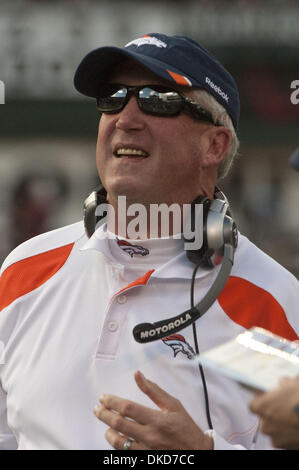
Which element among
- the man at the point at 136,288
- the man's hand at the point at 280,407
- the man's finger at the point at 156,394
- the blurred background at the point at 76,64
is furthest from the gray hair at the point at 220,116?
the blurred background at the point at 76,64

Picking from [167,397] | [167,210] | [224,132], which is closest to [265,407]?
[167,397]

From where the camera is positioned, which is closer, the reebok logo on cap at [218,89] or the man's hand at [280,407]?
A: the man's hand at [280,407]

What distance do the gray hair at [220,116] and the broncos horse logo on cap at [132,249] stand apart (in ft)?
1.34

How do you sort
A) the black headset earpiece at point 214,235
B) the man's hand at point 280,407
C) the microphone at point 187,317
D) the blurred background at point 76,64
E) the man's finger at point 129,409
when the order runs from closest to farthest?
1. the man's hand at point 280,407
2. the man's finger at point 129,409
3. the microphone at point 187,317
4. the black headset earpiece at point 214,235
5. the blurred background at point 76,64

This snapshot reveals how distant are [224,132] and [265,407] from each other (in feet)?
3.59

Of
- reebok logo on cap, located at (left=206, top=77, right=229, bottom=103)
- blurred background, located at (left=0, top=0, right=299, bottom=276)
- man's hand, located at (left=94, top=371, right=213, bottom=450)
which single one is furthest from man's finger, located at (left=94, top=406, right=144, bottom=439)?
blurred background, located at (left=0, top=0, right=299, bottom=276)

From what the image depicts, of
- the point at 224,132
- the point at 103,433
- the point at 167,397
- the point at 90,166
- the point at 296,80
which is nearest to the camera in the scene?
the point at 167,397

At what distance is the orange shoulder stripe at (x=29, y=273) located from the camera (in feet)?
7.34

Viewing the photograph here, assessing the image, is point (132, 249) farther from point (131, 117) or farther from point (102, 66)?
point (102, 66)

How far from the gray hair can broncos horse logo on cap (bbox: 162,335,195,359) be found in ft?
2.05

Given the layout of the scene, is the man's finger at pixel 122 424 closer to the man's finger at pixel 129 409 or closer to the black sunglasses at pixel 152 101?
the man's finger at pixel 129 409

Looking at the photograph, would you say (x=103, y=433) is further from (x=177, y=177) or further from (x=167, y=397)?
(x=177, y=177)

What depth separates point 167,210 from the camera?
2201mm

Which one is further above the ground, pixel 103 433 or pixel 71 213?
pixel 103 433
